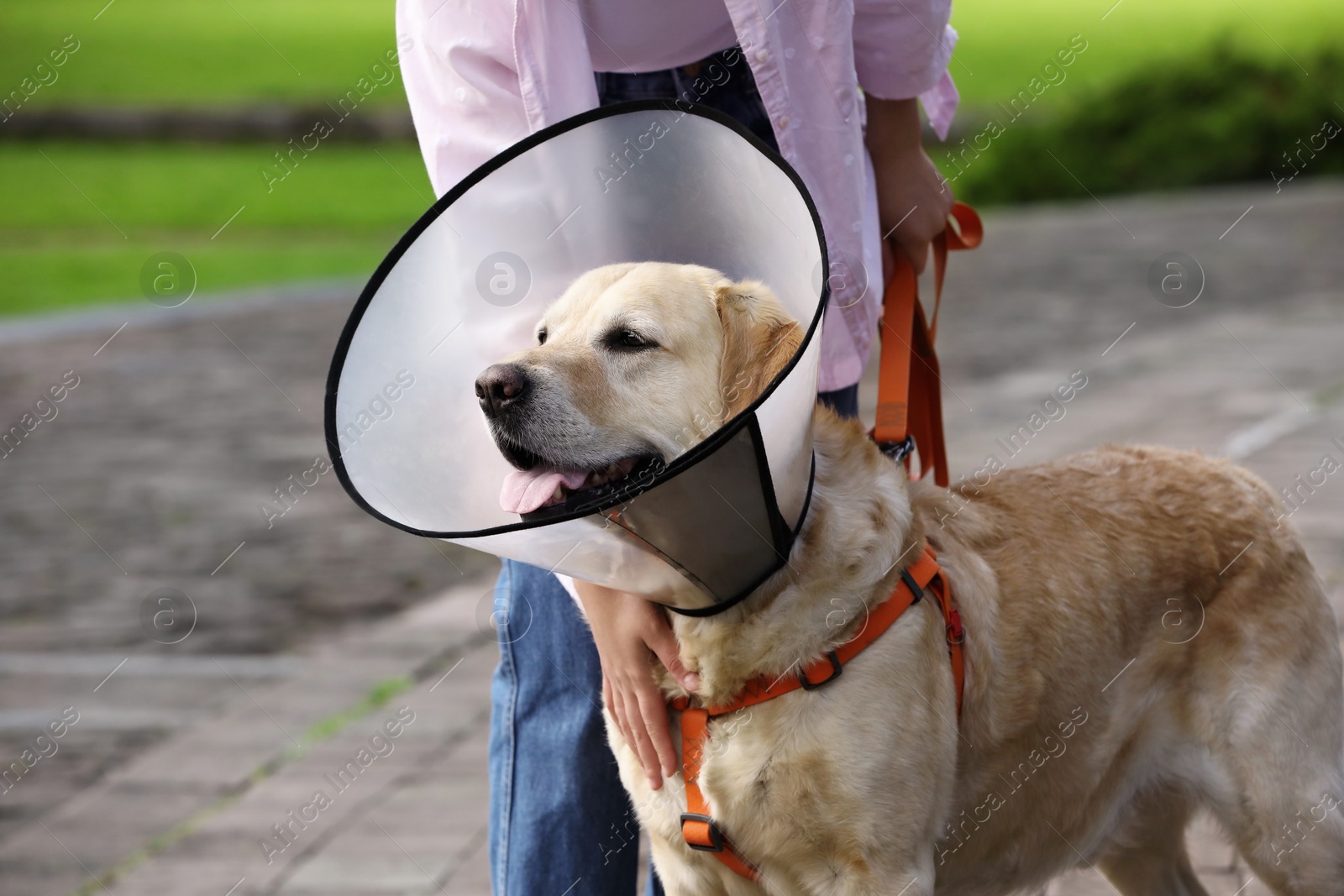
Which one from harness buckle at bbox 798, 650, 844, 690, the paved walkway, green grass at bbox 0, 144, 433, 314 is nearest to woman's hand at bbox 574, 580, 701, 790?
harness buckle at bbox 798, 650, 844, 690

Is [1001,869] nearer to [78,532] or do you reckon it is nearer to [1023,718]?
[1023,718]

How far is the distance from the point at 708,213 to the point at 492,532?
664 millimetres

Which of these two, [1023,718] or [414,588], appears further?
[414,588]

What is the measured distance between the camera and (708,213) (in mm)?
2031

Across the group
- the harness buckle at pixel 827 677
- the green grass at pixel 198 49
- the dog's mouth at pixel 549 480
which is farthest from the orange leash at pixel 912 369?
the green grass at pixel 198 49

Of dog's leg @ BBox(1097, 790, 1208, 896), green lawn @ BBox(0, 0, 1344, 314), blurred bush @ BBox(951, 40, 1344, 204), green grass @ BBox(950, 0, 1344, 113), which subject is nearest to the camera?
dog's leg @ BBox(1097, 790, 1208, 896)

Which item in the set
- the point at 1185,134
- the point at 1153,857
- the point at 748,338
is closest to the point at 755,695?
the point at 748,338

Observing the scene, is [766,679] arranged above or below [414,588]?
above

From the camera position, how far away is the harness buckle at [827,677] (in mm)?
1980

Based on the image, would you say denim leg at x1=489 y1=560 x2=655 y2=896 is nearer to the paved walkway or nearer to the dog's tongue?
the dog's tongue

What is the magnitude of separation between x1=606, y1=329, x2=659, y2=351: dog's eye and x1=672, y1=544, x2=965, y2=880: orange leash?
0.55 m

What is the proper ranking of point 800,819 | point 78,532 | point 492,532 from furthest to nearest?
point 78,532 → point 800,819 → point 492,532

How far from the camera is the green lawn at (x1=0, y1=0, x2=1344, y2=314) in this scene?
17.3 metres

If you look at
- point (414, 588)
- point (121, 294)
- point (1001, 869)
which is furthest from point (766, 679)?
point (121, 294)
